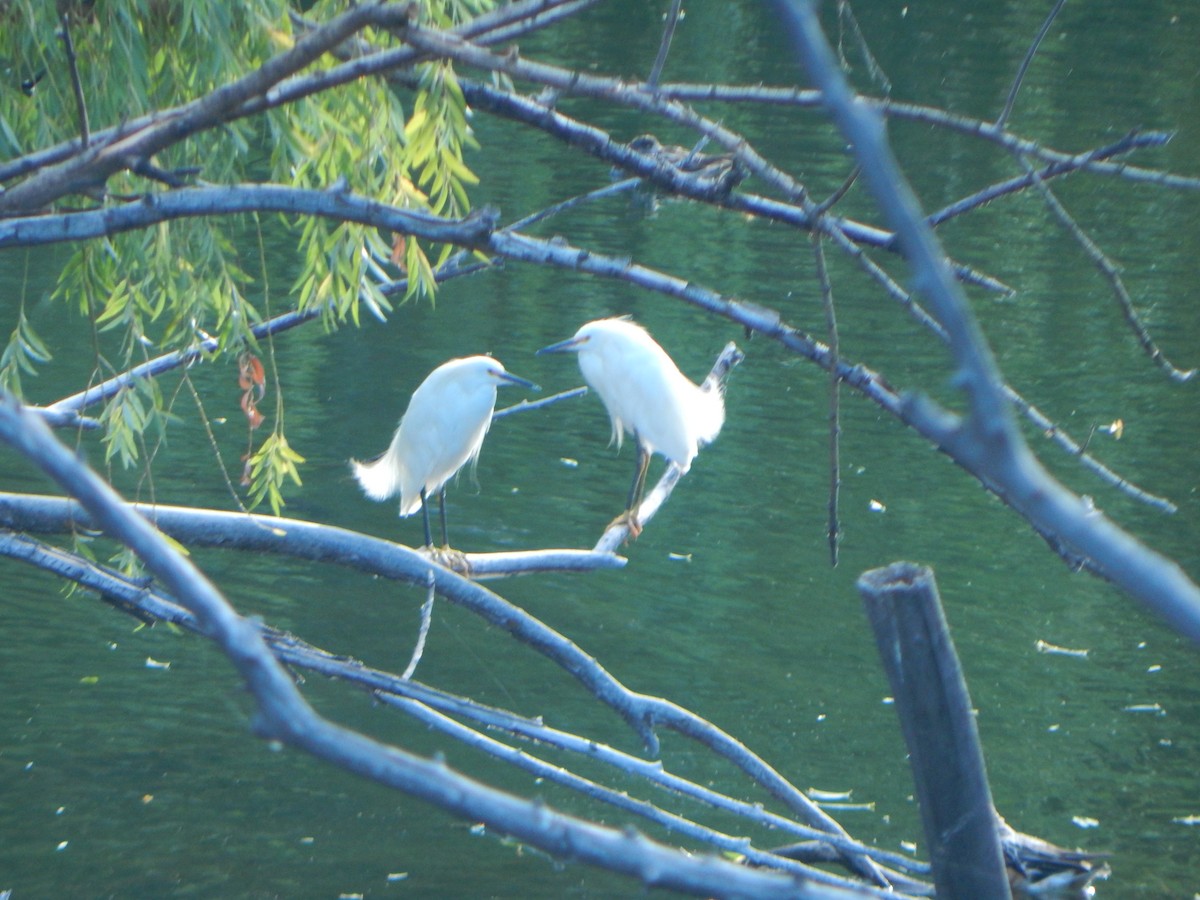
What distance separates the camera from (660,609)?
206 inches

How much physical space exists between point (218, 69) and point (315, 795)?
2.52 metres

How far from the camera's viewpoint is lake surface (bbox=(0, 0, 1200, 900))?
3.95 meters

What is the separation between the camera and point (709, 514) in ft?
19.7

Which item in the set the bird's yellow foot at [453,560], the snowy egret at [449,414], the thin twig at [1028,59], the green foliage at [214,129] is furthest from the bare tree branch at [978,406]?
the snowy egret at [449,414]

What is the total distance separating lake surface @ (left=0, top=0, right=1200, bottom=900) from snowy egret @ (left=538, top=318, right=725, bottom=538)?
89 cm

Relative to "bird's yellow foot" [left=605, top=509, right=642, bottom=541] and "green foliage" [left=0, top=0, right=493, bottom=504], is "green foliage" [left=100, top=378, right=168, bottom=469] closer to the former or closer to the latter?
"green foliage" [left=0, top=0, right=493, bottom=504]

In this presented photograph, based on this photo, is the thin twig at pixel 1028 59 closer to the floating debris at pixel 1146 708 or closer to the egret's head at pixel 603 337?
the egret's head at pixel 603 337

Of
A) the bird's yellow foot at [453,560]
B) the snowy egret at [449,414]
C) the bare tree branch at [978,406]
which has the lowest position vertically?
the bird's yellow foot at [453,560]

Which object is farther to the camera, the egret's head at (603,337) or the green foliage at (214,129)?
the egret's head at (603,337)

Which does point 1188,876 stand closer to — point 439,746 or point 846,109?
point 439,746

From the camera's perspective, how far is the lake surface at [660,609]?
13.0ft

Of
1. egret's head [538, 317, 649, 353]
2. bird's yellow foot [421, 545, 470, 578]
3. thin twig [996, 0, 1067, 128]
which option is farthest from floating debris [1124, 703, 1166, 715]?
thin twig [996, 0, 1067, 128]

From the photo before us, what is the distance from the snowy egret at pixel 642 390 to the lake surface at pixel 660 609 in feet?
2.93

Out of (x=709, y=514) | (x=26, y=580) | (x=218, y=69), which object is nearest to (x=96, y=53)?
(x=218, y=69)
